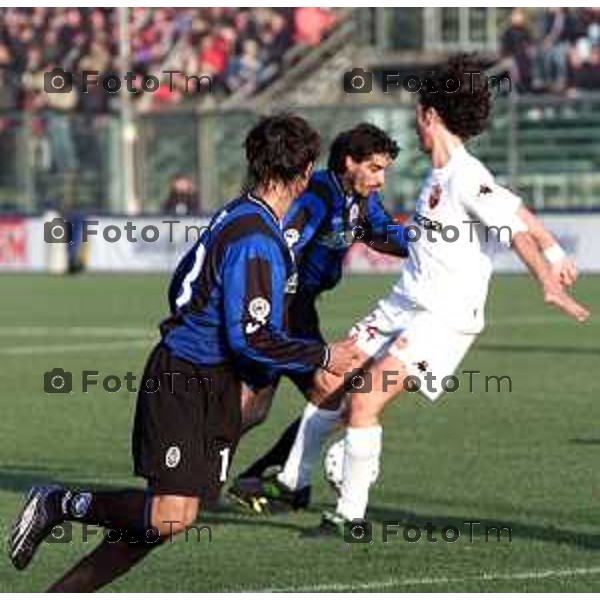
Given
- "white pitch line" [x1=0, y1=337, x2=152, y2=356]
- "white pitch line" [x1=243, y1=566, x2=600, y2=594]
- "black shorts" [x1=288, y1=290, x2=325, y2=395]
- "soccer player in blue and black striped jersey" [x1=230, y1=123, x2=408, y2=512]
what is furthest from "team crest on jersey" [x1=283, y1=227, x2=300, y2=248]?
"white pitch line" [x1=0, y1=337, x2=152, y2=356]

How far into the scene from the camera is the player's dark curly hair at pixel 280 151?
8648 mm

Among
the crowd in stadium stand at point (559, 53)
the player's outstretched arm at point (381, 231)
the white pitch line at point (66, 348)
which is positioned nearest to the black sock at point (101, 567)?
the player's outstretched arm at point (381, 231)

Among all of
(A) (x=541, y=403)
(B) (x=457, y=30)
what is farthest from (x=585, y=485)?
(B) (x=457, y=30)

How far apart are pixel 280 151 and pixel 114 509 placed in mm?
1538

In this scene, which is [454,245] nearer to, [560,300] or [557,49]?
[560,300]

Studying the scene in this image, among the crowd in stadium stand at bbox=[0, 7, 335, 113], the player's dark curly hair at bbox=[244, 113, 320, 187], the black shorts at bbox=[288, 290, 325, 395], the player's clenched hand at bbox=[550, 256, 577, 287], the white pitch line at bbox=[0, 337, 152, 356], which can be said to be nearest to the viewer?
the player's dark curly hair at bbox=[244, 113, 320, 187]

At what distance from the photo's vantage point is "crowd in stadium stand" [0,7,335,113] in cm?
4219

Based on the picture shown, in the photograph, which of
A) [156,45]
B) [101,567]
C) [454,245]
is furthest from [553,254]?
[156,45]

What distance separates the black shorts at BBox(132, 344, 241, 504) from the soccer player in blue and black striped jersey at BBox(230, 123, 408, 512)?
8.93 ft

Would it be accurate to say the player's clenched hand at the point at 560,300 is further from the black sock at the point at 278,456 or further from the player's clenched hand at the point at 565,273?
the black sock at the point at 278,456

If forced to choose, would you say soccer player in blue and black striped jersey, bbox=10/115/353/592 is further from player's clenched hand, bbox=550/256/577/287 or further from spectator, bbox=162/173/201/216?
spectator, bbox=162/173/201/216

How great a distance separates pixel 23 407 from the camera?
56.0ft

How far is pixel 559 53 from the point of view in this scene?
3959cm

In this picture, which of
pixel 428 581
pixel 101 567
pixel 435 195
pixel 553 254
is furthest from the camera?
pixel 435 195
